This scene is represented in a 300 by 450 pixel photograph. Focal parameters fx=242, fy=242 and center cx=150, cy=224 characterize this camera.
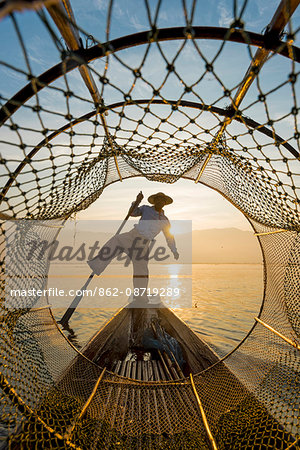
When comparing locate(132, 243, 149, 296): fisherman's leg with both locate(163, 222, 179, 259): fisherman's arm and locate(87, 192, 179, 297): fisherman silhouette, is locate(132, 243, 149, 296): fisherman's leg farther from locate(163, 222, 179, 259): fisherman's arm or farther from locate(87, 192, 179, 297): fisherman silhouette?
locate(163, 222, 179, 259): fisherman's arm

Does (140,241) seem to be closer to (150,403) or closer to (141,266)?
(141,266)

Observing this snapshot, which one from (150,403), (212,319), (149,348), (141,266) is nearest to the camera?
(150,403)

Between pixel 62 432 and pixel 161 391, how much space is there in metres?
1.37

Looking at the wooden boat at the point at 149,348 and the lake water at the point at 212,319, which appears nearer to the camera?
the wooden boat at the point at 149,348

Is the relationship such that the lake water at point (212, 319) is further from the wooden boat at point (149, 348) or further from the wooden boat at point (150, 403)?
the wooden boat at point (150, 403)

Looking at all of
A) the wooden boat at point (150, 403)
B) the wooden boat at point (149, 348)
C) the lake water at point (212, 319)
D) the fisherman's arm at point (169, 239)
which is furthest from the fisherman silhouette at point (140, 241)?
the lake water at point (212, 319)

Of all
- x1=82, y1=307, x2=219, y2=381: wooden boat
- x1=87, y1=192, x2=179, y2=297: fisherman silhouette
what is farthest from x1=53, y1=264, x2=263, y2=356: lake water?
x1=87, y1=192, x2=179, y2=297: fisherman silhouette

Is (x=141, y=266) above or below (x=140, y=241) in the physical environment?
below

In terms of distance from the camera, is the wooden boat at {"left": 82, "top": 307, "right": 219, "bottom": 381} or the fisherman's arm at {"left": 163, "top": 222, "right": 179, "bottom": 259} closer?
the wooden boat at {"left": 82, "top": 307, "right": 219, "bottom": 381}

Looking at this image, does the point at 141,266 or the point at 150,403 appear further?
the point at 141,266

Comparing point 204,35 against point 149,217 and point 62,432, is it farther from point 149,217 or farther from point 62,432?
point 149,217

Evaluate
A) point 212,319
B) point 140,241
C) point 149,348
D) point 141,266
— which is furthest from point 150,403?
point 212,319

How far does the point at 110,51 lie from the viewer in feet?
5.17

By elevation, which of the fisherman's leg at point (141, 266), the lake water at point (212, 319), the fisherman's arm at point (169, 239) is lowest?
the lake water at point (212, 319)
